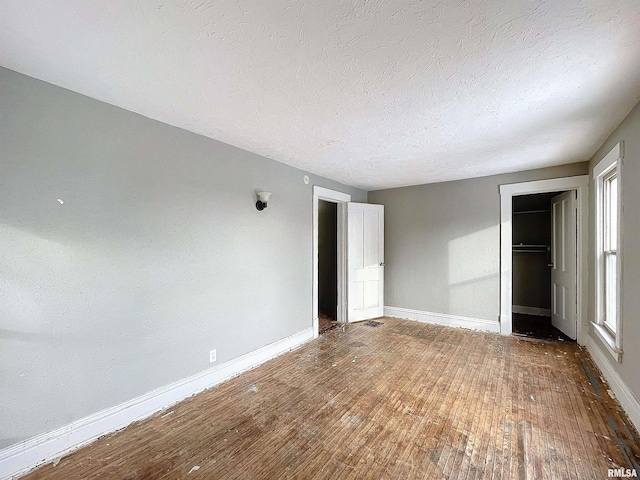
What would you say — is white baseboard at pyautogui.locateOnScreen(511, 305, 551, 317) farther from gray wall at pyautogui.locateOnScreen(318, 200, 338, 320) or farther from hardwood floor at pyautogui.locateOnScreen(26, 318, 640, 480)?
gray wall at pyautogui.locateOnScreen(318, 200, 338, 320)

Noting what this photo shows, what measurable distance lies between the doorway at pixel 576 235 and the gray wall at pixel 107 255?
3.55 meters

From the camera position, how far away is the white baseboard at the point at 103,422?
5.44 ft

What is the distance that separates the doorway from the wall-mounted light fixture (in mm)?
3387

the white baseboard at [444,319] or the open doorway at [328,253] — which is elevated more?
the open doorway at [328,253]

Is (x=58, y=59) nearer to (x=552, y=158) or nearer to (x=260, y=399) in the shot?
(x=260, y=399)

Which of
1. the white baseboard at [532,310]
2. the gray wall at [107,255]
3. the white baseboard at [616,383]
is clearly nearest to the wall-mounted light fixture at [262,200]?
the gray wall at [107,255]

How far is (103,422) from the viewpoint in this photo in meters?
1.99

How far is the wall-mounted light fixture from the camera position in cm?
310

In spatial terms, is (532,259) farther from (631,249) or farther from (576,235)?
(631,249)

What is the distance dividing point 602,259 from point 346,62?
135 inches

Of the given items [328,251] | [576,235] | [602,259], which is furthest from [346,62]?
[328,251]

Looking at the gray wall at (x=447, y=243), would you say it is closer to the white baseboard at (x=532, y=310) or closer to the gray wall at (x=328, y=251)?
the gray wall at (x=328, y=251)

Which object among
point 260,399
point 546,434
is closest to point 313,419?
point 260,399

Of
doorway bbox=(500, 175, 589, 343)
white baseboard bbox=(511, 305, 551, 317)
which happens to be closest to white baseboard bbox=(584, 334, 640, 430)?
doorway bbox=(500, 175, 589, 343)
